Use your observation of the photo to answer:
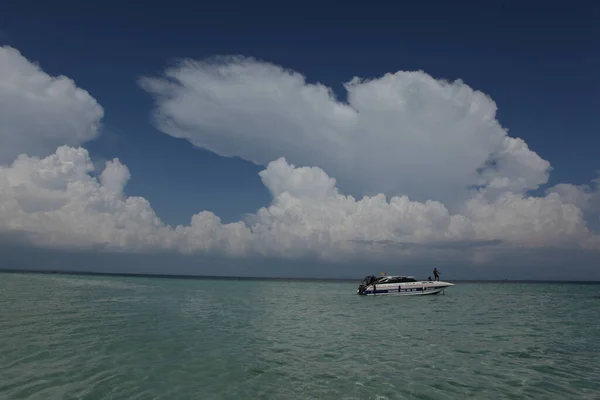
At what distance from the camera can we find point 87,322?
34.2 m

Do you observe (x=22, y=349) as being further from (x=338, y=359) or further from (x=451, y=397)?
(x=451, y=397)

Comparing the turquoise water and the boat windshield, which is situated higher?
the boat windshield

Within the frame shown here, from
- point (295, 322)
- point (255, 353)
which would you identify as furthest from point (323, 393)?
point (295, 322)

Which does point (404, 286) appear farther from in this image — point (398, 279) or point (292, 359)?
point (292, 359)

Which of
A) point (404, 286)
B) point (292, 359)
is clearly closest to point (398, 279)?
point (404, 286)

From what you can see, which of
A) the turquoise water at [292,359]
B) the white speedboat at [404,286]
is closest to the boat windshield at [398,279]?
the white speedboat at [404,286]

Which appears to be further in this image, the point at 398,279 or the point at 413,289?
the point at 398,279

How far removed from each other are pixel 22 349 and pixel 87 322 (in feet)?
41.6

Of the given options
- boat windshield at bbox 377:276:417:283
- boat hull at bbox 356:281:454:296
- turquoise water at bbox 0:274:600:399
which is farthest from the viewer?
boat windshield at bbox 377:276:417:283

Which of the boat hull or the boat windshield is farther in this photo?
the boat windshield

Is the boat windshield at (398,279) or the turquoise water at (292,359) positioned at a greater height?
the boat windshield at (398,279)

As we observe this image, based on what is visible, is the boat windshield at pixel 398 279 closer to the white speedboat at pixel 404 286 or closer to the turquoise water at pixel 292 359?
the white speedboat at pixel 404 286

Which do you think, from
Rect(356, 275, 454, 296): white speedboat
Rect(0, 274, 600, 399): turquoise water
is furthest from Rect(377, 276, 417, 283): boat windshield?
Rect(0, 274, 600, 399): turquoise water

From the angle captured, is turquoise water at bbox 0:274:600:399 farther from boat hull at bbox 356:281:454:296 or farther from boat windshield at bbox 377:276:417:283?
boat windshield at bbox 377:276:417:283
